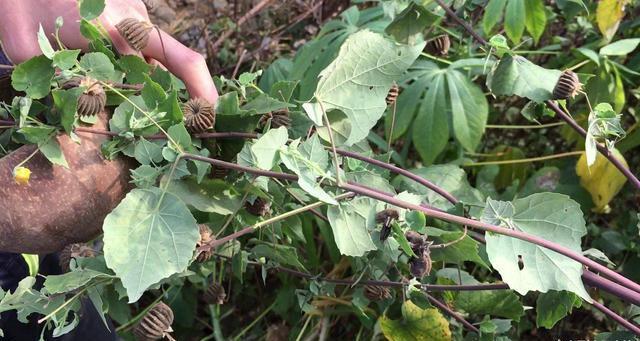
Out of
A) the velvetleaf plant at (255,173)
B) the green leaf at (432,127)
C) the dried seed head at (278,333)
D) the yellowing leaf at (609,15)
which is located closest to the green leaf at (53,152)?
the velvetleaf plant at (255,173)

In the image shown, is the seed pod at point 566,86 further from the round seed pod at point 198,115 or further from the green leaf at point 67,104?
the green leaf at point 67,104

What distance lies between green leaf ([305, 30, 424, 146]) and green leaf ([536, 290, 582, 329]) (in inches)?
10.9

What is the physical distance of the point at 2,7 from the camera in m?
0.66

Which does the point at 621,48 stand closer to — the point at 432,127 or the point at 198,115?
the point at 432,127

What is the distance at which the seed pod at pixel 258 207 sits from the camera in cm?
77

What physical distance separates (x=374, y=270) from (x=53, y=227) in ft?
1.48

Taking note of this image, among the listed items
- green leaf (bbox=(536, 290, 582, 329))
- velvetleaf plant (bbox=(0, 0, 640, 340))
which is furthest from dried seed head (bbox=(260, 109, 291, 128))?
green leaf (bbox=(536, 290, 582, 329))

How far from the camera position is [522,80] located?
69 centimetres

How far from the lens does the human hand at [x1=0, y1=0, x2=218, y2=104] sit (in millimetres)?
649

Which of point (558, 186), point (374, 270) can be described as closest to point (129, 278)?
point (374, 270)

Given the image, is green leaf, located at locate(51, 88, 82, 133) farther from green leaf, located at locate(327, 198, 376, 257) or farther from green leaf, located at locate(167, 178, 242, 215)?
green leaf, located at locate(327, 198, 376, 257)

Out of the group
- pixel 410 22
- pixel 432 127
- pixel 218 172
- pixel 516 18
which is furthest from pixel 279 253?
pixel 516 18

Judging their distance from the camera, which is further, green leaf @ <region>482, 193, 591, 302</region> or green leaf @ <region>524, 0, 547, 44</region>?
green leaf @ <region>524, 0, 547, 44</region>

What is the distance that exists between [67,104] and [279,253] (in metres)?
0.40
